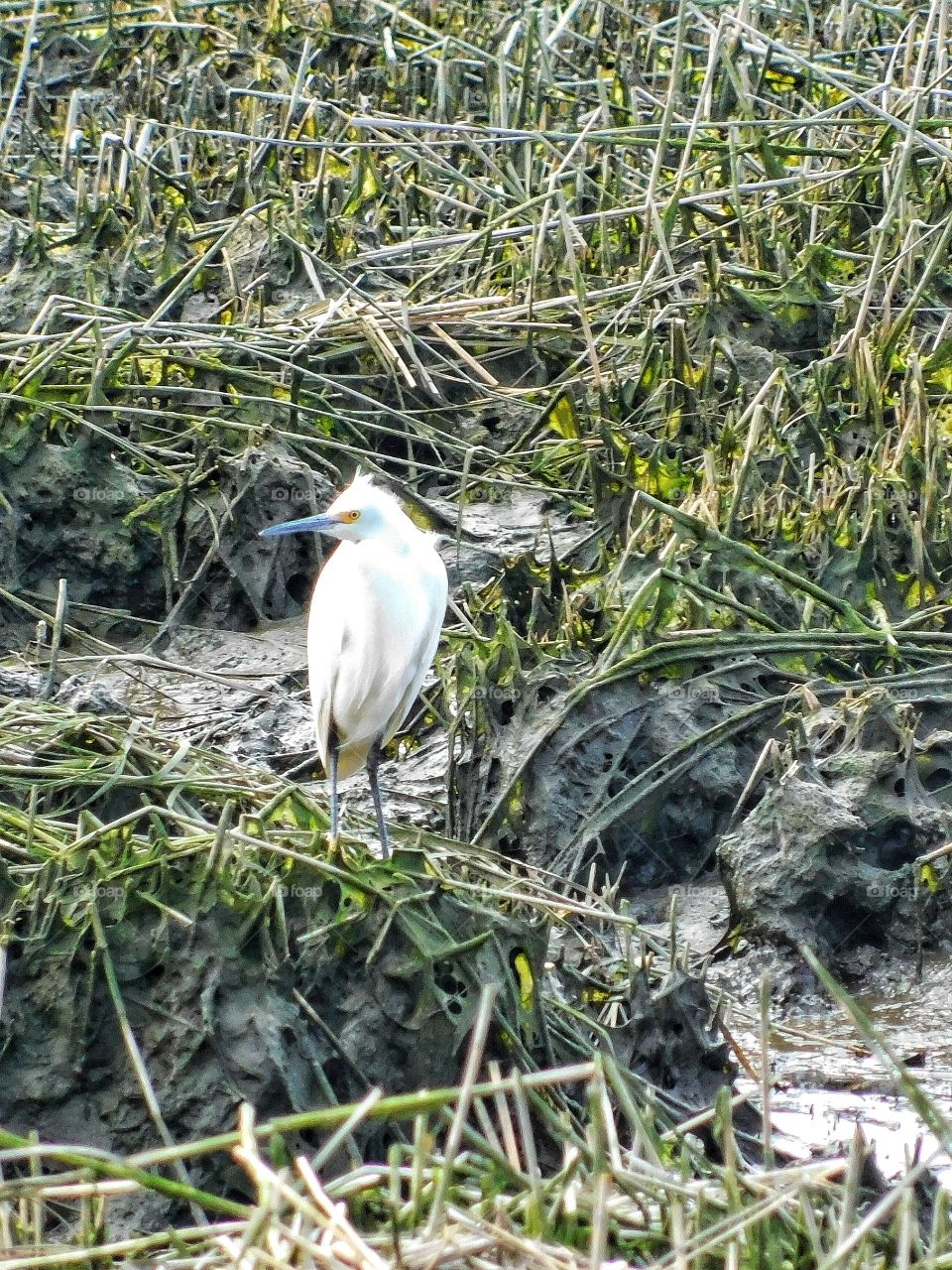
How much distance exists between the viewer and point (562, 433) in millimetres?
7207

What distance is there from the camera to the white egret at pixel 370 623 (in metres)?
4.91

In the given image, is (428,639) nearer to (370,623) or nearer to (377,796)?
(370,623)

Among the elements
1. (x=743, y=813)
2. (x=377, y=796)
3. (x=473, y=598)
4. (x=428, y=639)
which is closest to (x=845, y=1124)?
(x=743, y=813)

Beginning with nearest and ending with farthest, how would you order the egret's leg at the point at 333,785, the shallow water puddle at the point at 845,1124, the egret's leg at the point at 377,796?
the shallow water puddle at the point at 845,1124 → the egret's leg at the point at 333,785 → the egret's leg at the point at 377,796

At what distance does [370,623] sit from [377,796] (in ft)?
1.40

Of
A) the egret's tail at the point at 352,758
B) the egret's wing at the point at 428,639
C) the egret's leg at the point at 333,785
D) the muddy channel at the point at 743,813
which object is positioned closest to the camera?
the egret's leg at the point at 333,785

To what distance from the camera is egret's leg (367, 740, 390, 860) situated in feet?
15.9

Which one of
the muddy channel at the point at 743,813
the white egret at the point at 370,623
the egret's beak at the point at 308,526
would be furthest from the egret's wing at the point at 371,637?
the muddy channel at the point at 743,813

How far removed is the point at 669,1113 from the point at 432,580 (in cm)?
165

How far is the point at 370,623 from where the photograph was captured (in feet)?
16.5

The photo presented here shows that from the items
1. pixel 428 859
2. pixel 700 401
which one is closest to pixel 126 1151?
pixel 428 859

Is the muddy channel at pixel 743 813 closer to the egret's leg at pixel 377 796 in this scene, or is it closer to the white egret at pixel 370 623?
the egret's leg at pixel 377 796

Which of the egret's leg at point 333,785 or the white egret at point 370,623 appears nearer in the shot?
the egret's leg at point 333,785

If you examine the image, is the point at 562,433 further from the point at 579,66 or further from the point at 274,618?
the point at 579,66
